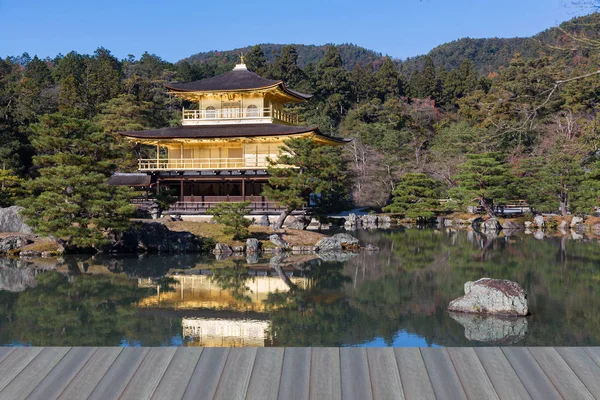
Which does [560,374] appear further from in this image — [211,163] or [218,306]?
[211,163]

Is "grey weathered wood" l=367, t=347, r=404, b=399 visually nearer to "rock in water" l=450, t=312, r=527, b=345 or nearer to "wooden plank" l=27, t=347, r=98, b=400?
"wooden plank" l=27, t=347, r=98, b=400

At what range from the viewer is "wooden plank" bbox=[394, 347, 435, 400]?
14.3ft

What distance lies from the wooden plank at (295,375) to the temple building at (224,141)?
19.7 metres

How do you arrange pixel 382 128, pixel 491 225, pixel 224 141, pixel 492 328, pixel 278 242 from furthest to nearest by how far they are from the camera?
pixel 382 128 → pixel 491 225 → pixel 224 141 → pixel 278 242 → pixel 492 328

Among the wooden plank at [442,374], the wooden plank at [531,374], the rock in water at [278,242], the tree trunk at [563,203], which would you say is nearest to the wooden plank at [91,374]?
the wooden plank at [442,374]

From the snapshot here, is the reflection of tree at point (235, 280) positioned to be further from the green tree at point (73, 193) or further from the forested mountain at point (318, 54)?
the forested mountain at point (318, 54)

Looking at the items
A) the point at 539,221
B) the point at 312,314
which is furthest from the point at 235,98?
the point at 312,314

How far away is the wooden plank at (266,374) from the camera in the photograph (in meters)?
4.40

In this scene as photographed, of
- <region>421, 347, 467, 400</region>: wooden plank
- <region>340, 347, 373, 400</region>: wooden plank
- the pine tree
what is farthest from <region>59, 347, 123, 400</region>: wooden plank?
the pine tree

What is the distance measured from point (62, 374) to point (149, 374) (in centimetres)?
64

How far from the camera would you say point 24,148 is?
30406 mm

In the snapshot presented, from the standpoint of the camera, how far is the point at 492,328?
356 inches

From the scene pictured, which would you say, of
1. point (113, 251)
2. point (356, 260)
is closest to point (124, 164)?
point (113, 251)

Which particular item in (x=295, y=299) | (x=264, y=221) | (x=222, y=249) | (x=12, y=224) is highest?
(x=12, y=224)
